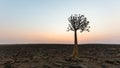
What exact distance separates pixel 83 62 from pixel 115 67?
5828 millimetres

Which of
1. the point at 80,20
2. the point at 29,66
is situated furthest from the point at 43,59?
the point at 80,20

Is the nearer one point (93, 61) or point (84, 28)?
point (93, 61)

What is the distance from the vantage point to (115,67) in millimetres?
38812

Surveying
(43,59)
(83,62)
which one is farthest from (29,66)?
(83,62)

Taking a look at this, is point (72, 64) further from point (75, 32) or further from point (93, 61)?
point (75, 32)

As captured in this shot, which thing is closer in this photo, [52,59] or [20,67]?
[20,67]

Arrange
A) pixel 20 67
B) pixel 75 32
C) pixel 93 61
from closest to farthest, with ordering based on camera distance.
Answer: pixel 20 67
pixel 93 61
pixel 75 32

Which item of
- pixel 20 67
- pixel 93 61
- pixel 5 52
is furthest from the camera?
pixel 5 52

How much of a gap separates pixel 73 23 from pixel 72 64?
392 inches


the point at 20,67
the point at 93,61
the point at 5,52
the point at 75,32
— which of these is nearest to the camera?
the point at 20,67

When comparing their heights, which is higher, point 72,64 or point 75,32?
point 75,32

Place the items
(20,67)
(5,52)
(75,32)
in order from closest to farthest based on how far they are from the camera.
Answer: (20,67) → (75,32) → (5,52)

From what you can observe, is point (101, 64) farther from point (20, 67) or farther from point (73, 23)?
point (20, 67)

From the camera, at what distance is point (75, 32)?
148ft
